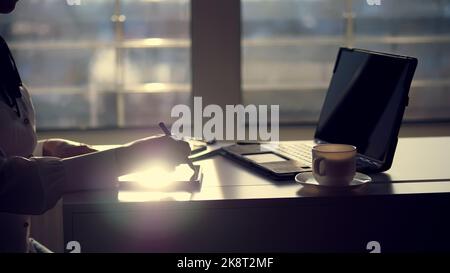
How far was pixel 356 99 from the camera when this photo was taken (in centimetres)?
189

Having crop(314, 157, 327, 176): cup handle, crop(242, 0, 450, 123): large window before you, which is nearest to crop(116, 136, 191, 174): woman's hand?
crop(314, 157, 327, 176): cup handle

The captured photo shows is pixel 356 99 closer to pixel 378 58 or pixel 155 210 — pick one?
pixel 378 58

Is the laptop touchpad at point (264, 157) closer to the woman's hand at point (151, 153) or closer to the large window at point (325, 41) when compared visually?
the woman's hand at point (151, 153)

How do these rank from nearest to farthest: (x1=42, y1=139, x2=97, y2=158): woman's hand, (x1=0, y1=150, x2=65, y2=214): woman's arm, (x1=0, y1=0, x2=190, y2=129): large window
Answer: (x1=0, y1=150, x2=65, y2=214): woman's arm
(x1=42, y1=139, x2=97, y2=158): woman's hand
(x1=0, y1=0, x2=190, y2=129): large window

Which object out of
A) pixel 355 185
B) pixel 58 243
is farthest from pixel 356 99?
pixel 58 243

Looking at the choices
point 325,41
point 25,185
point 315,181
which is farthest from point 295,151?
point 325,41

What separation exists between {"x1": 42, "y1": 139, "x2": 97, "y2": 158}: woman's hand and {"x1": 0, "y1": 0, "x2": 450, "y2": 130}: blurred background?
1936mm

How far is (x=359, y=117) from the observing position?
1852mm

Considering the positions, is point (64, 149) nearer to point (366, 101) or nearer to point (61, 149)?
point (61, 149)

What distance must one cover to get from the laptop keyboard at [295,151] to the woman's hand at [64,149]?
461mm

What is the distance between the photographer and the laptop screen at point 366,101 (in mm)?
1713

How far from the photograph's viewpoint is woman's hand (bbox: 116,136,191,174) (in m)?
1.60

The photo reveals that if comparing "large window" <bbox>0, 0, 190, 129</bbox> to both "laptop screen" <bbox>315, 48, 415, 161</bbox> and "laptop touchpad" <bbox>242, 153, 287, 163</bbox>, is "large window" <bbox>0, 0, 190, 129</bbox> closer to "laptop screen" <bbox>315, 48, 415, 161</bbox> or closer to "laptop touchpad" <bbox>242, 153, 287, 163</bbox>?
"laptop screen" <bbox>315, 48, 415, 161</bbox>

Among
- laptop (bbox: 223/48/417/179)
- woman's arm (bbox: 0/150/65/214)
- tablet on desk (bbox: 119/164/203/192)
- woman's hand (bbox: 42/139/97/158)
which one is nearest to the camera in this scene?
woman's arm (bbox: 0/150/65/214)
